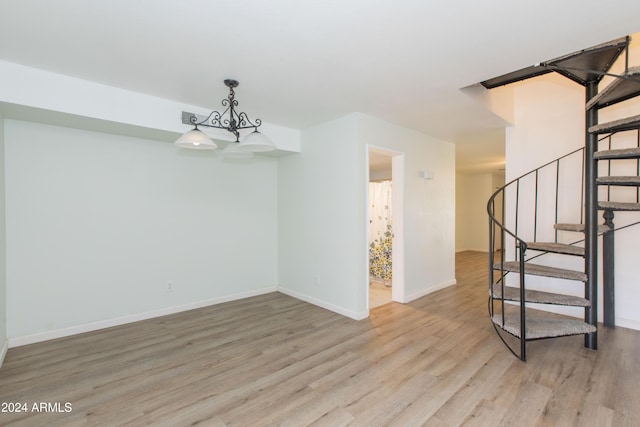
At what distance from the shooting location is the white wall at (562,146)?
329 centimetres

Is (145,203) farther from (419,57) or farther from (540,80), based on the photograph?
(540,80)

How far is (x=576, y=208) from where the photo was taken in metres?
3.65

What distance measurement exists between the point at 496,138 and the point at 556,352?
3343 millimetres

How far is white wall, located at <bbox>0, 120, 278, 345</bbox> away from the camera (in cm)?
296

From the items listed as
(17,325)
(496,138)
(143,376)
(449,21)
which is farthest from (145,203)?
(496,138)

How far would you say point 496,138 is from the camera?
4797 mm

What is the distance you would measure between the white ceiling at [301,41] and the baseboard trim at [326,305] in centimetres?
255

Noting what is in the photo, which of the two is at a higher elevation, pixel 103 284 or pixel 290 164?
pixel 290 164

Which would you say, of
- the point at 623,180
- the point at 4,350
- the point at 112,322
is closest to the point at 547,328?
Answer: the point at 623,180

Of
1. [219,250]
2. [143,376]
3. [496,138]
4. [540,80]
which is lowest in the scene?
[143,376]

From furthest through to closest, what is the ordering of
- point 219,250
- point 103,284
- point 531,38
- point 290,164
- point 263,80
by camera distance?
point 290,164, point 219,250, point 103,284, point 263,80, point 531,38

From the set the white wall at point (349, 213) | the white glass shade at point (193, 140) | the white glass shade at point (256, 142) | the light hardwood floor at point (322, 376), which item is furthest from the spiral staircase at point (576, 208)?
the white glass shade at point (193, 140)

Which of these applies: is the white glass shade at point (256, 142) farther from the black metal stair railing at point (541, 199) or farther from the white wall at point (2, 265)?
the black metal stair railing at point (541, 199)

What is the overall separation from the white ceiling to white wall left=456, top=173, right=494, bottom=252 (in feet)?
23.1
